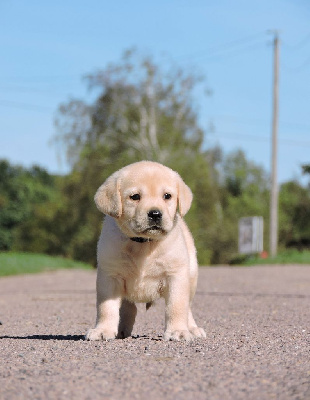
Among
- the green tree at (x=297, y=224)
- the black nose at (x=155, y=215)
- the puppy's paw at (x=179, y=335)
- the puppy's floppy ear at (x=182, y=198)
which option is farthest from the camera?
the green tree at (x=297, y=224)

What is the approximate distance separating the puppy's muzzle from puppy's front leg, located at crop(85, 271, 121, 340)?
0.59 meters

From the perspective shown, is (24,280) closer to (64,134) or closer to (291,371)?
(291,371)

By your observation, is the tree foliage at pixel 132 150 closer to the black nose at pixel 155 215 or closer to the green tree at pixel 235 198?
the green tree at pixel 235 198

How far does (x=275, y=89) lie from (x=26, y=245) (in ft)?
88.5

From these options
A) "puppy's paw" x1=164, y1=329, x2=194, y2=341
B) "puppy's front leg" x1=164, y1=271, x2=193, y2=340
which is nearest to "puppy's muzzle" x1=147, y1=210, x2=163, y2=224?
"puppy's front leg" x1=164, y1=271, x2=193, y2=340

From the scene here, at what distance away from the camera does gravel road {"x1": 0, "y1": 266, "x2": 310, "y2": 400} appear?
3.88 m

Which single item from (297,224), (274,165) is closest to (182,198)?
(274,165)

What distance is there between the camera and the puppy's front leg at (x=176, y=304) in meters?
5.80

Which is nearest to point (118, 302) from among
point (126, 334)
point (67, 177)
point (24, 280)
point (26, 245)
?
point (126, 334)

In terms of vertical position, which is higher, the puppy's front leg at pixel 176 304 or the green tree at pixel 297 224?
the green tree at pixel 297 224

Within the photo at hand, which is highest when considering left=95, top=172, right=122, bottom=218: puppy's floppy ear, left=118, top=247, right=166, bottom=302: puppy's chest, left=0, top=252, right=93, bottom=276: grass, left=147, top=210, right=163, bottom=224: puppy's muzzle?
left=95, top=172, right=122, bottom=218: puppy's floppy ear

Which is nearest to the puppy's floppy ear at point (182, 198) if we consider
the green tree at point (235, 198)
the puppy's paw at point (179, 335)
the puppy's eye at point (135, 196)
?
the puppy's eye at point (135, 196)

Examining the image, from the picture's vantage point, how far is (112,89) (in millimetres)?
40438

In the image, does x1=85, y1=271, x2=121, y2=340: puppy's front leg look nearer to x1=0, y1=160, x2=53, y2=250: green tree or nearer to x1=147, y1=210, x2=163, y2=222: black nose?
x1=147, y1=210, x2=163, y2=222: black nose
